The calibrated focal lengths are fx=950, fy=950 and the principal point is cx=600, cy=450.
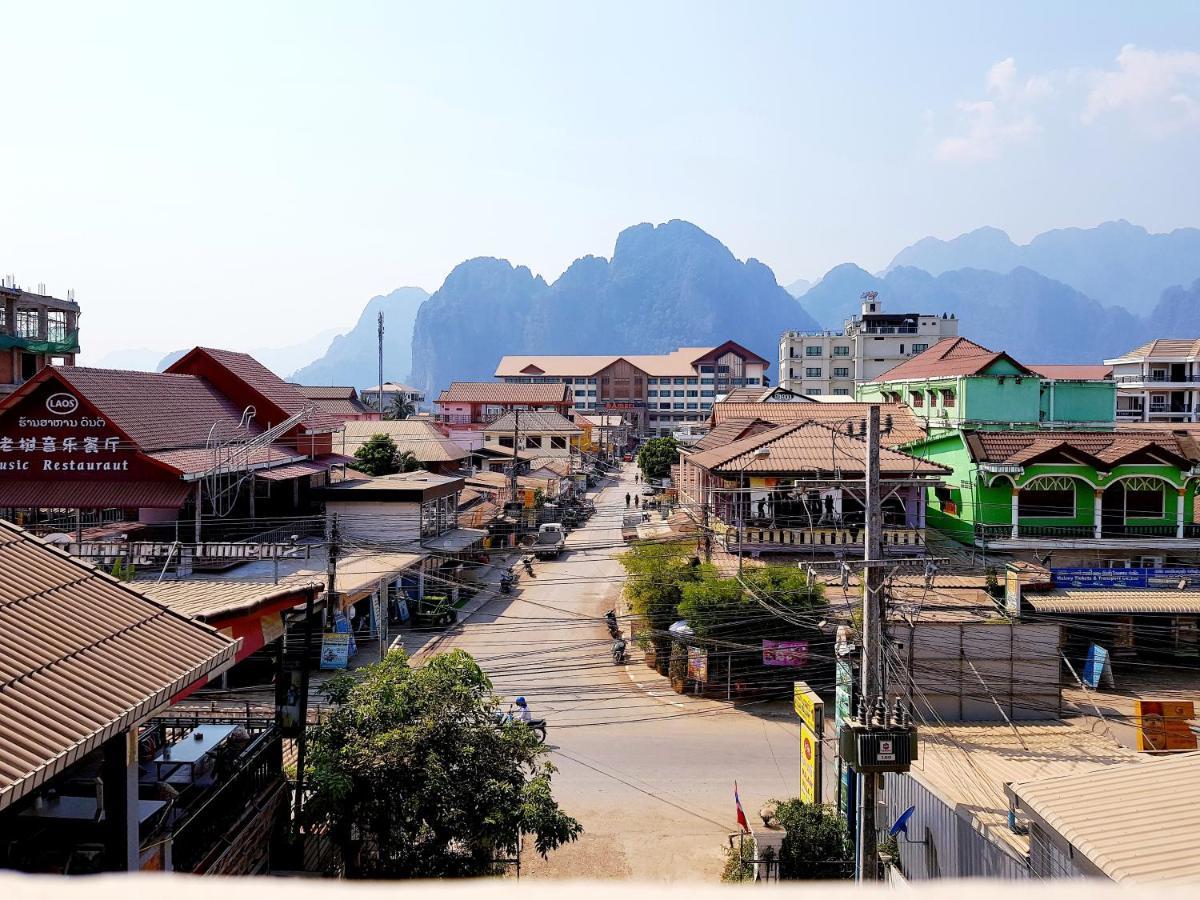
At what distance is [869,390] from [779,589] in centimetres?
3236

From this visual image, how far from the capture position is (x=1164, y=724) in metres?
15.0

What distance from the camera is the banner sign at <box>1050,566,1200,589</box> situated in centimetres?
2472

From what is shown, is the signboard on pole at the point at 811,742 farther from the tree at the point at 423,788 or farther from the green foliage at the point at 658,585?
the green foliage at the point at 658,585

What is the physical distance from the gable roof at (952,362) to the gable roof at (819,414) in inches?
105

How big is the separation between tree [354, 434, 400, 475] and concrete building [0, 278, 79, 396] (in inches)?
563

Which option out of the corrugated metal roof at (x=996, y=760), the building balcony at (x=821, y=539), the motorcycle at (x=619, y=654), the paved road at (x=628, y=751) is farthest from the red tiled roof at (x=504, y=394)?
the corrugated metal roof at (x=996, y=760)

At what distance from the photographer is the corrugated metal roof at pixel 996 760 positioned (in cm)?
1216

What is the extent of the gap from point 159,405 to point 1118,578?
27.3 metres

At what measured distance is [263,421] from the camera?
32.8m

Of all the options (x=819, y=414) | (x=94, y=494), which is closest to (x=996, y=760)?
(x=94, y=494)

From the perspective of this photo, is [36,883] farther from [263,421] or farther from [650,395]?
[650,395]

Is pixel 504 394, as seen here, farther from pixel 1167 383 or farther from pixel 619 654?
pixel 619 654

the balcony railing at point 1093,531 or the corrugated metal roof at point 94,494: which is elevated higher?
the corrugated metal roof at point 94,494

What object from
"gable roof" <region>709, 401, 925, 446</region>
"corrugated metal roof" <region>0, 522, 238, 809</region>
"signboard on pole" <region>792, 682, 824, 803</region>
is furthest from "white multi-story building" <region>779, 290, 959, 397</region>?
"corrugated metal roof" <region>0, 522, 238, 809</region>
